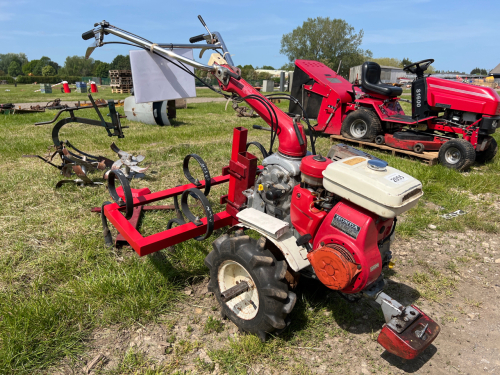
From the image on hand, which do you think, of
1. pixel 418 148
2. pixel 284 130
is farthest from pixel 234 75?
pixel 418 148

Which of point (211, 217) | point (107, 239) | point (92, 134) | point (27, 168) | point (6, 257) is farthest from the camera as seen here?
point (92, 134)

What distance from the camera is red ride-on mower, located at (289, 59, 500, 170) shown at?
5.82m

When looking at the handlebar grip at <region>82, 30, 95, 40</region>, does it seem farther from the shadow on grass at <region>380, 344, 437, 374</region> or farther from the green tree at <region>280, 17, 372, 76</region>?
the green tree at <region>280, 17, 372, 76</region>

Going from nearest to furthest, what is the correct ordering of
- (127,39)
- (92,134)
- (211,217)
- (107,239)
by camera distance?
(211,217) → (127,39) → (107,239) → (92,134)

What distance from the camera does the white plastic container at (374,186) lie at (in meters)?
1.79

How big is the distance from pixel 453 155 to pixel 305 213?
5.02 meters

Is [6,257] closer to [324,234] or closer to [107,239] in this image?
[107,239]

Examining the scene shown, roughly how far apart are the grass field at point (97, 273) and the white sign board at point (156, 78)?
148 cm

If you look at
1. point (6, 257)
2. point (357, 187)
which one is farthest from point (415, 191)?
point (6, 257)

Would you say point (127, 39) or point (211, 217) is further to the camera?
point (127, 39)

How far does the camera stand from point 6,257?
302cm

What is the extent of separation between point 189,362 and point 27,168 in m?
4.91

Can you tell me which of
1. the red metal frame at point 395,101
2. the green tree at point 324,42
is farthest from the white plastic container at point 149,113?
the green tree at point 324,42

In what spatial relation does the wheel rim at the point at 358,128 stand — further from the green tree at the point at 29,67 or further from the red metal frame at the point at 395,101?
the green tree at the point at 29,67
